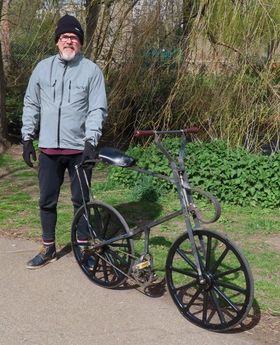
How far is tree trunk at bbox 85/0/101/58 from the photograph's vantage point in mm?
8039

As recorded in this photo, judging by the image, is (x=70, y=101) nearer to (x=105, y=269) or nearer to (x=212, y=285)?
(x=105, y=269)

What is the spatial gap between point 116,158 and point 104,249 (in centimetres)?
76

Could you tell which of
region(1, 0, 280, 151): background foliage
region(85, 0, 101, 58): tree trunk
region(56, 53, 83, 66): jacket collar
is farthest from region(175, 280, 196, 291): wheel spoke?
region(85, 0, 101, 58): tree trunk

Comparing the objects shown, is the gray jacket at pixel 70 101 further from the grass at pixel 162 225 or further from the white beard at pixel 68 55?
the grass at pixel 162 225

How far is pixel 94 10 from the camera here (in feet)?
26.7

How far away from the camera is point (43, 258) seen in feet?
15.8

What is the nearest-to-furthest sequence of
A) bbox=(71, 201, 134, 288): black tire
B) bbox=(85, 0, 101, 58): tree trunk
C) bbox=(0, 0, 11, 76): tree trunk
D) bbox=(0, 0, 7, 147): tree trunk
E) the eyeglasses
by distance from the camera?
bbox=(71, 201, 134, 288): black tire < the eyeglasses < bbox=(85, 0, 101, 58): tree trunk < bbox=(0, 0, 11, 76): tree trunk < bbox=(0, 0, 7, 147): tree trunk

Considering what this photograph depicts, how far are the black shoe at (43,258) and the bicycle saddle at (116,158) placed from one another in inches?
44.6

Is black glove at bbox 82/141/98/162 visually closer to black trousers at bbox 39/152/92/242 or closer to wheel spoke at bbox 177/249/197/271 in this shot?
black trousers at bbox 39/152/92/242

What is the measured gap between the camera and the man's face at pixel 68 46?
436 cm

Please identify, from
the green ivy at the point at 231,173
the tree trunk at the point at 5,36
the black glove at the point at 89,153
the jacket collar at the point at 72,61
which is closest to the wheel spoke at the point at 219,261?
the black glove at the point at 89,153

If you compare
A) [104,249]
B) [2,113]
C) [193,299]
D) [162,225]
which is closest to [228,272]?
[193,299]

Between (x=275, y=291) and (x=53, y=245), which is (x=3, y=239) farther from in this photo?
(x=275, y=291)

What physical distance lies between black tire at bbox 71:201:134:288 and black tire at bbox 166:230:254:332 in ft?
1.45
